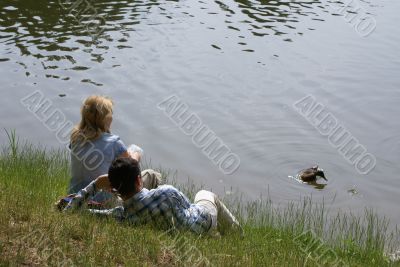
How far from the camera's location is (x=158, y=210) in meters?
6.50

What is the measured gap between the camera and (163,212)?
6.51 meters

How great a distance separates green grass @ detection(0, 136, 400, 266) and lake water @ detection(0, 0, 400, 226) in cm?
281

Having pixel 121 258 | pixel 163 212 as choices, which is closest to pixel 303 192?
pixel 163 212

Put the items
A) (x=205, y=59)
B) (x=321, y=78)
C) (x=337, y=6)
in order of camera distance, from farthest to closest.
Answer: (x=337, y=6), (x=205, y=59), (x=321, y=78)

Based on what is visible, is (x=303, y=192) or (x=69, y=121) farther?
(x=69, y=121)

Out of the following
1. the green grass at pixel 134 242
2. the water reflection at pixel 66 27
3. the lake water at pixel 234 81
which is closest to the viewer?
the green grass at pixel 134 242

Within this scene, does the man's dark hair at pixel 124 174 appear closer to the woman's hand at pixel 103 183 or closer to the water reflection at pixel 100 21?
the woman's hand at pixel 103 183

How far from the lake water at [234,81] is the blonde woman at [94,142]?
4.19 metres

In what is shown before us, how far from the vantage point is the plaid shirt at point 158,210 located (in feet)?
21.2

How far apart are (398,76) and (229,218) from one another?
10.1m

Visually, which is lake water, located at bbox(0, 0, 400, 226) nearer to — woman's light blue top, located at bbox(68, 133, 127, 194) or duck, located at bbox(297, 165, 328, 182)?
duck, located at bbox(297, 165, 328, 182)

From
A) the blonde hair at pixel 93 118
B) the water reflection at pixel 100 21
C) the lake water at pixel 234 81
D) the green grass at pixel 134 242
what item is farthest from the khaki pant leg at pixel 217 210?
the water reflection at pixel 100 21

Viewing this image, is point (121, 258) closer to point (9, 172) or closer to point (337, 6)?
point (9, 172)

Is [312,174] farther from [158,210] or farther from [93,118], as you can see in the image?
[158,210]
